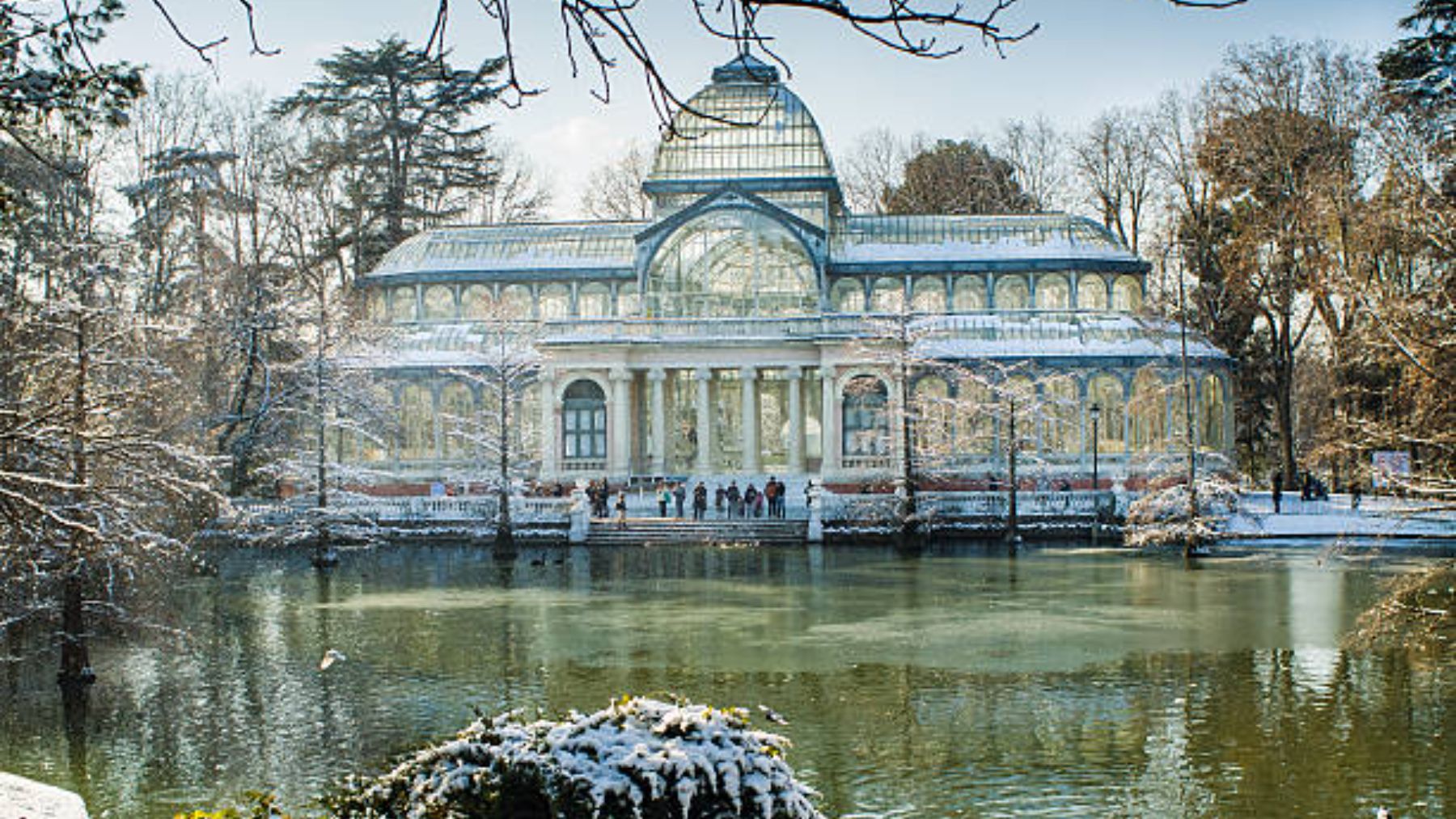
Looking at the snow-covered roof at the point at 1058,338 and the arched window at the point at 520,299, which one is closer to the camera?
the snow-covered roof at the point at 1058,338

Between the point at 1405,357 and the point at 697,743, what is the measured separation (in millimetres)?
10084

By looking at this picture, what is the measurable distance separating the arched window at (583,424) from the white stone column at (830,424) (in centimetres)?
699

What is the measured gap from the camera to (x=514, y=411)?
141 feet

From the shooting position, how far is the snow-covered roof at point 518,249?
47375 millimetres

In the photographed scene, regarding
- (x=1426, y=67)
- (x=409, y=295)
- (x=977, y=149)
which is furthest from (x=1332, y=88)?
(x=409, y=295)

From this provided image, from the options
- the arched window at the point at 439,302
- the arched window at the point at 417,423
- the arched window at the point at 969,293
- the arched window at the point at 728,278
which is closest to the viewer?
the arched window at the point at 417,423

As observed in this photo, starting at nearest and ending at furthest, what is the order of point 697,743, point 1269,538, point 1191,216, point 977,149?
point 697,743 < point 1269,538 < point 1191,216 < point 977,149

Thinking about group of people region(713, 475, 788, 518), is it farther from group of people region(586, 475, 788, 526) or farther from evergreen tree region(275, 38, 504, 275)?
evergreen tree region(275, 38, 504, 275)

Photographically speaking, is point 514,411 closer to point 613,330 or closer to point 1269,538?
point 613,330

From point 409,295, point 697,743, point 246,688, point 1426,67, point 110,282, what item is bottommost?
point 246,688

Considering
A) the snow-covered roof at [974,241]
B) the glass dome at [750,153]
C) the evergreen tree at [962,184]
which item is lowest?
the snow-covered roof at [974,241]

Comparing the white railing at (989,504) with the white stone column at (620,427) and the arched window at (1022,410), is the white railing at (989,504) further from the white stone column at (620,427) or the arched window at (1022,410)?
the white stone column at (620,427)

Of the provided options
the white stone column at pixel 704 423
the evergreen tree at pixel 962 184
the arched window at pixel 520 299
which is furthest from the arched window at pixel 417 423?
the evergreen tree at pixel 962 184

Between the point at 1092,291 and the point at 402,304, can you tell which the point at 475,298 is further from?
the point at 1092,291
